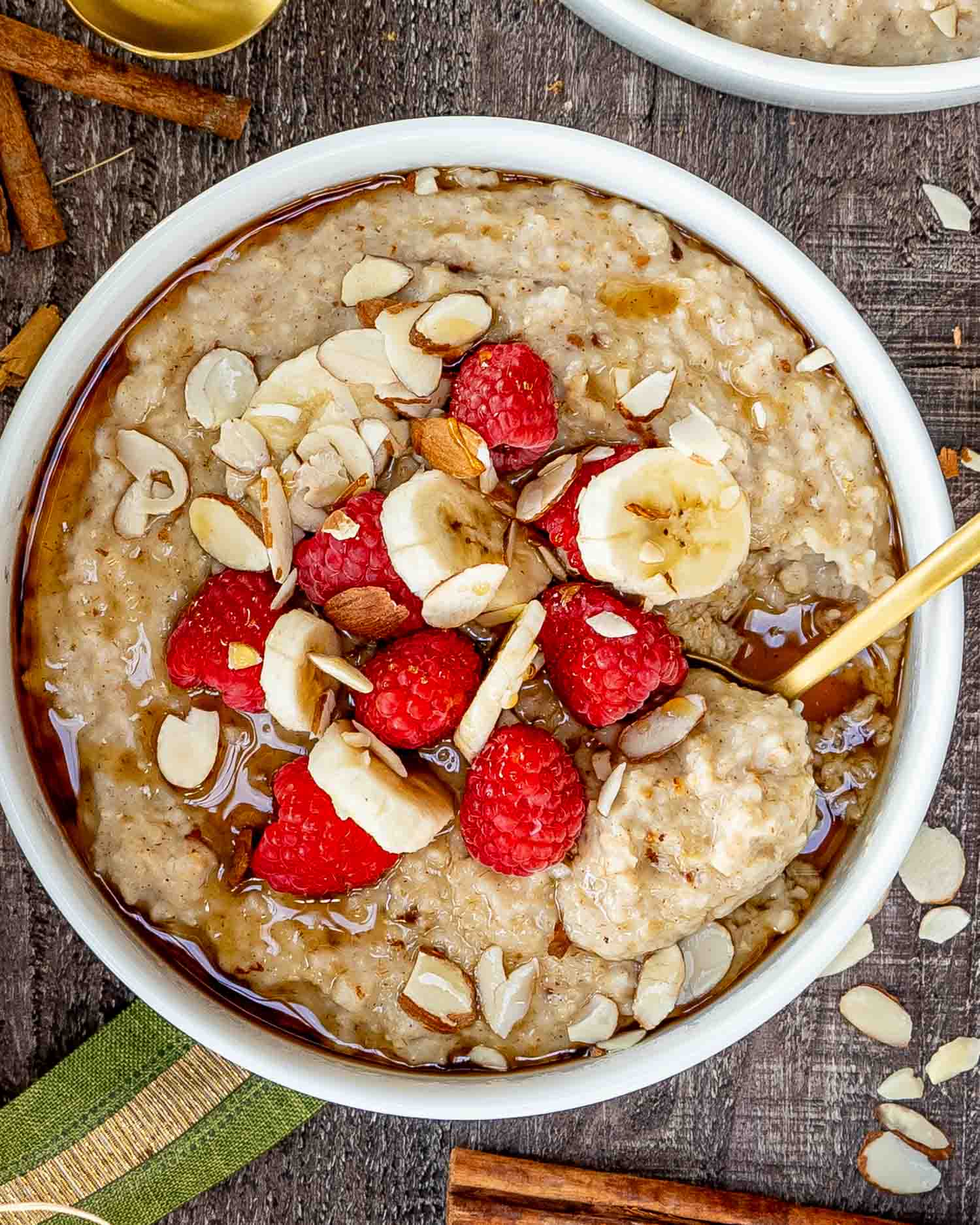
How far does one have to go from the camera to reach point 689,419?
1.50m

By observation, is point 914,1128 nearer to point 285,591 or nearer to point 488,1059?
point 488,1059

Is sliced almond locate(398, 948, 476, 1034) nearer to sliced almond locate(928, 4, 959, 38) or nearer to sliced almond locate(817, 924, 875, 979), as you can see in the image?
sliced almond locate(817, 924, 875, 979)

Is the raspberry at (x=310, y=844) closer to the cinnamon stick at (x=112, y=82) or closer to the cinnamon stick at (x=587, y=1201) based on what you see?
the cinnamon stick at (x=587, y=1201)

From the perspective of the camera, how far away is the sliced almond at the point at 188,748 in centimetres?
155

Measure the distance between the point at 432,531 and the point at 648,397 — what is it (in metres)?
0.32

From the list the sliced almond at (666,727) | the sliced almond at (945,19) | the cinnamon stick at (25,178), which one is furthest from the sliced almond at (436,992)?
the sliced almond at (945,19)

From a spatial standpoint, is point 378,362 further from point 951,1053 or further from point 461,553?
point 951,1053

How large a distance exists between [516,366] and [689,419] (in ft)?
0.75

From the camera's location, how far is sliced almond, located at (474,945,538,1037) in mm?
1550

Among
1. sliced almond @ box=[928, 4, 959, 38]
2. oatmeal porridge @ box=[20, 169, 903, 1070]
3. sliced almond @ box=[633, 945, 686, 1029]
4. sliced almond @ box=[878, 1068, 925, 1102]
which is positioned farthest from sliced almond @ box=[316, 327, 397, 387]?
sliced almond @ box=[878, 1068, 925, 1102]

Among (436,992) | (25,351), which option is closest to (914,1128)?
(436,992)

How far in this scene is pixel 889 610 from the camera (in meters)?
1.51

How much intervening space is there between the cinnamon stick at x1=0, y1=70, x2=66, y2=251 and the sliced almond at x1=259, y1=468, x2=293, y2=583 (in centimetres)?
50

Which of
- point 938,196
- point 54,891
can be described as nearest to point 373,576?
point 54,891
